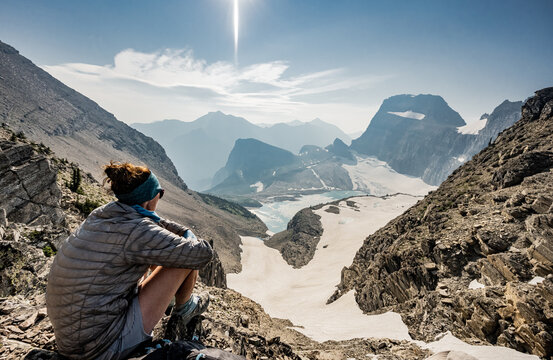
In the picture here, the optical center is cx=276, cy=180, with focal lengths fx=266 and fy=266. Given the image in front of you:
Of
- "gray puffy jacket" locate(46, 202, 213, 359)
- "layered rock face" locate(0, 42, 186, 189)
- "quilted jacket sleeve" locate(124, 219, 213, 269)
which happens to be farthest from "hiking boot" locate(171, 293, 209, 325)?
"layered rock face" locate(0, 42, 186, 189)

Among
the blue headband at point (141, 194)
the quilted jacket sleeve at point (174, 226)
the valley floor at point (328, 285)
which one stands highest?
the blue headband at point (141, 194)

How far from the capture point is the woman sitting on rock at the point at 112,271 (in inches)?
112

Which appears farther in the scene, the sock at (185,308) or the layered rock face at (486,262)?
the layered rock face at (486,262)

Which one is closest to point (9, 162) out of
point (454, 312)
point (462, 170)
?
point (454, 312)

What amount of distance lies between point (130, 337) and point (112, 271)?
859 mm

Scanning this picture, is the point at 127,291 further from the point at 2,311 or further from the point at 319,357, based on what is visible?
the point at 319,357

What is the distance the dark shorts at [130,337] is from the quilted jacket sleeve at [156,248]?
0.70 m

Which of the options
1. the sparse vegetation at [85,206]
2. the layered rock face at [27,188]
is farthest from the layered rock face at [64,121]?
the layered rock face at [27,188]

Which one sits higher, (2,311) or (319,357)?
(2,311)

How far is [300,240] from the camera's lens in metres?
86.2

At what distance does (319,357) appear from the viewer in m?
9.20

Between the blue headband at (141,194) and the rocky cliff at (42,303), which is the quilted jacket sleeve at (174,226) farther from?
the rocky cliff at (42,303)

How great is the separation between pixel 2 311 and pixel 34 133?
139 m

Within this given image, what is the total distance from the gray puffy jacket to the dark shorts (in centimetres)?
7
